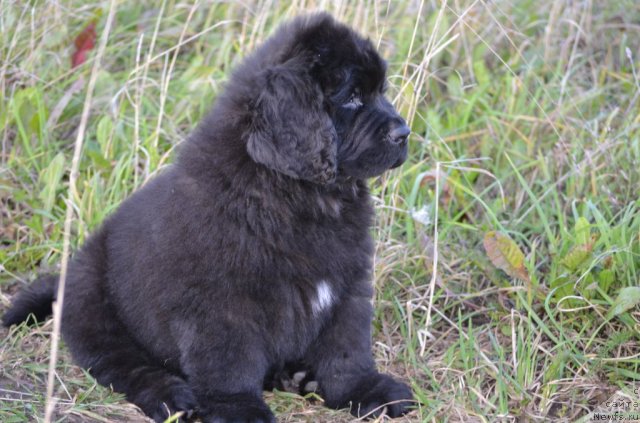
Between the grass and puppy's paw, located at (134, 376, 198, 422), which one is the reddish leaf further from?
puppy's paw, located at (134, 376, 198, 422)

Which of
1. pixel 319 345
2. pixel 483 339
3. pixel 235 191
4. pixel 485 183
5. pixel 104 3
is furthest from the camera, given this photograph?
pixel 104 3

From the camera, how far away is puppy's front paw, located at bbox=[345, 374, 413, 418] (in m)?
2.94

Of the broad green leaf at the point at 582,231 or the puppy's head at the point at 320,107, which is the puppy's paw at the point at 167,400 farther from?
the broad green leaf at the point at 582,231

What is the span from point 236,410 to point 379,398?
20.1 inches

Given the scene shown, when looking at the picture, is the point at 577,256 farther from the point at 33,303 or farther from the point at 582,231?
the point at 33,303

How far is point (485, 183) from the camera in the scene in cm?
443

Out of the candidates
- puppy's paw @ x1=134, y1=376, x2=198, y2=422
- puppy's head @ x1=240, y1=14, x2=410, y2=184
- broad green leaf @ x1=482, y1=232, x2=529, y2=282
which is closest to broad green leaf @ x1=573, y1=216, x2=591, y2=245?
broad green leaf @ x1=482, y1=232, x2=529, y2=282

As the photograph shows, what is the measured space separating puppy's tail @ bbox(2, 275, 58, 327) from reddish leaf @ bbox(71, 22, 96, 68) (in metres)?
1.70

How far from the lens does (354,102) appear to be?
2.94 m

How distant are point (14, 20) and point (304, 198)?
8.83 feet

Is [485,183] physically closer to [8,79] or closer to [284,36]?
[284,36]

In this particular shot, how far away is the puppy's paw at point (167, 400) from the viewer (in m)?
2.88

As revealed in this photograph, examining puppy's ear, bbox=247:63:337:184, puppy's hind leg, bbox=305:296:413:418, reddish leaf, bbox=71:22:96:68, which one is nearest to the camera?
puppy's ear, bbox=247:63:337:184

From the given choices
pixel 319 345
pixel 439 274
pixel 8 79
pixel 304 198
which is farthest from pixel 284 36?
pixel 8 79
